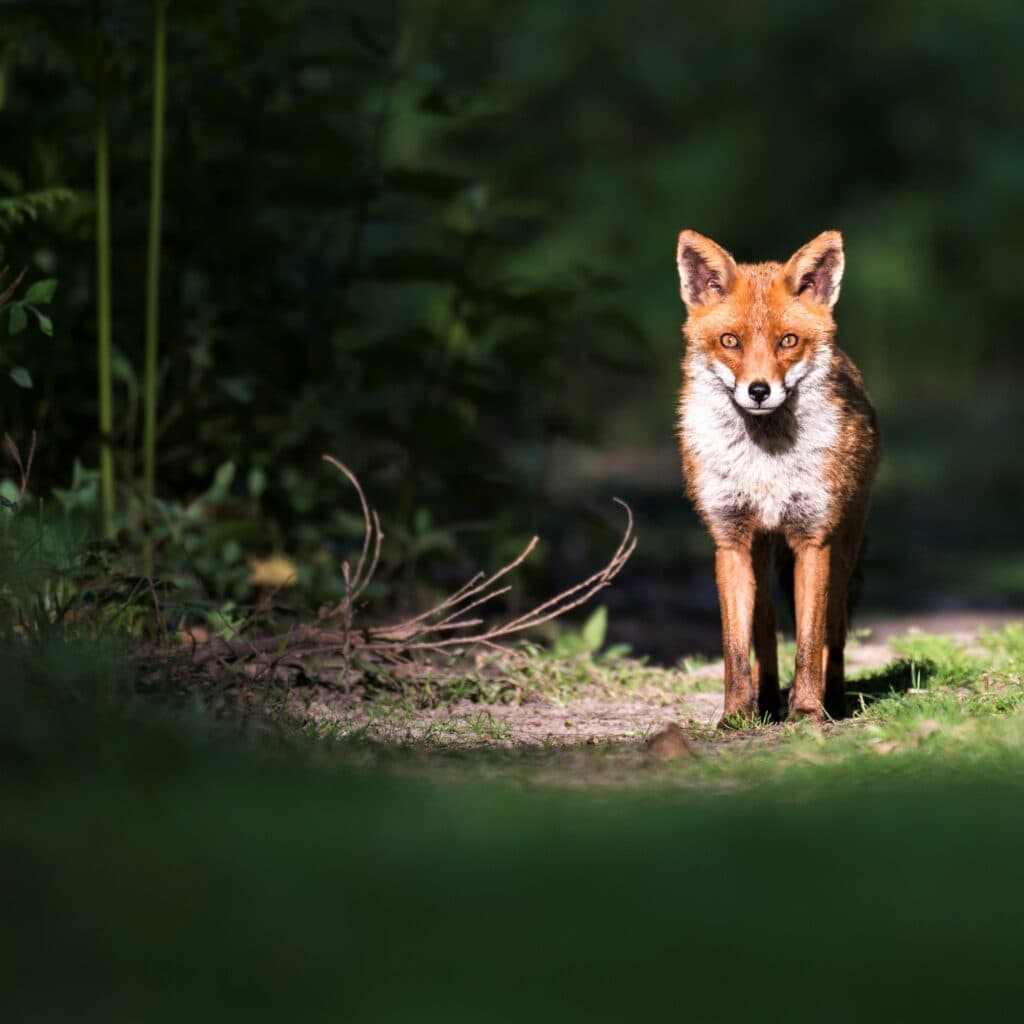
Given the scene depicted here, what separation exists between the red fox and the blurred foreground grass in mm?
835

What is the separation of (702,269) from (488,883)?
Answer: 9.12 ft

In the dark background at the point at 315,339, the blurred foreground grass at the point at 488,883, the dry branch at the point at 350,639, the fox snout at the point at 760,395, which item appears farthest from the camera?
the dark background at the point at 315,339

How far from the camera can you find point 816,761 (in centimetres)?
449

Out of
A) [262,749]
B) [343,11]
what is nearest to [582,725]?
[262,749]

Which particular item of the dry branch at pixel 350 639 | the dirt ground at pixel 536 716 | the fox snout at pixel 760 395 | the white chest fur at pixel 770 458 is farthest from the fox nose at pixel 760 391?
the dirt ground at pixel 536 716

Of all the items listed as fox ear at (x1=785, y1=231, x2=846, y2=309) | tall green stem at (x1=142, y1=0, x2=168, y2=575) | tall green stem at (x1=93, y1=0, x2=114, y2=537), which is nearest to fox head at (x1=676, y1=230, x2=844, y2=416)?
fox ear at (x1=785, y1=231, x2=846, y2=309)

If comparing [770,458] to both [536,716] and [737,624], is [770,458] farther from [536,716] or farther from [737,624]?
[536,716]

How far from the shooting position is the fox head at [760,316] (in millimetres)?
5117

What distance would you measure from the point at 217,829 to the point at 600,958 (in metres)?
0.97

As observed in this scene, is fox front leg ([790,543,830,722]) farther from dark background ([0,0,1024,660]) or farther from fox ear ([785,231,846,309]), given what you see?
dark background ([0,0,1024,660])

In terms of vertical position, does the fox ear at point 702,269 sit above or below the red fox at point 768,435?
above

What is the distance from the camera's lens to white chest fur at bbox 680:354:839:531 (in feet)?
17.2

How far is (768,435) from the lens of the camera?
531 cm

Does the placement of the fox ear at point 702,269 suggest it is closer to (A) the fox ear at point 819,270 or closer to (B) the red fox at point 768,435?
(B) the red fox at point 768,435
